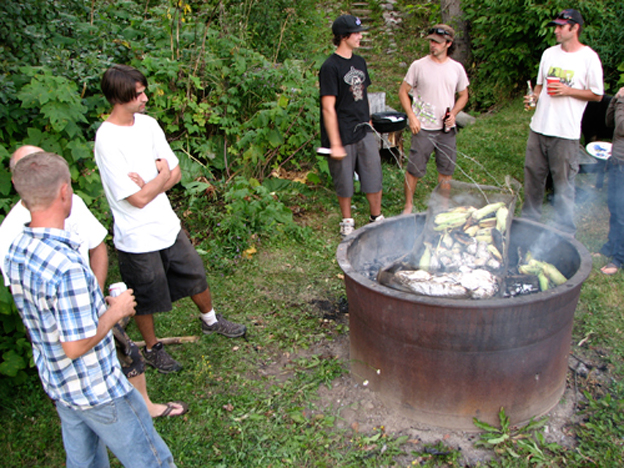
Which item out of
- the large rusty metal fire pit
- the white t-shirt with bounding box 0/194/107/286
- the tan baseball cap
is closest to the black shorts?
the white t-shirt with bounding box 0/194/107/286

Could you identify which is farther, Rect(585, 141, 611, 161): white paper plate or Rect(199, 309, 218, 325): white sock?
Rect(585, 141, 611, 161): white paper plate

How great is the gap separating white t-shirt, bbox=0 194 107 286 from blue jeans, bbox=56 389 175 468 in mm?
703

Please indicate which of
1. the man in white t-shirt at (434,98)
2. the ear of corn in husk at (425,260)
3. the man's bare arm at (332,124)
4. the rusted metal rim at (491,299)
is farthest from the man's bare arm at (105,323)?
the man in white t-shirt at (434,98)

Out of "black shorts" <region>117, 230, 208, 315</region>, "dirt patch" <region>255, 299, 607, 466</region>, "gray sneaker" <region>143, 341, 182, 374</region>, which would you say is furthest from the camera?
"gray sneaker" <region>143, 341, 182, 374</region>

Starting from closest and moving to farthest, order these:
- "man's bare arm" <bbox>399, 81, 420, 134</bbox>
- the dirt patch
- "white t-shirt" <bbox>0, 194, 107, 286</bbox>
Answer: "white t-shirt" <bbox>0, 194, 107, 286</bbox>, the dirt patch, "man's bare arm" <bbox>399, 81, 420, 134</bbox>

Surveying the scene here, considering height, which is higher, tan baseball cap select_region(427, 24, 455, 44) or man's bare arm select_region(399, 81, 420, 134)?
tan baseball cap select_region(427, 24, 455, 44)

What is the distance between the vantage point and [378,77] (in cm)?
1223

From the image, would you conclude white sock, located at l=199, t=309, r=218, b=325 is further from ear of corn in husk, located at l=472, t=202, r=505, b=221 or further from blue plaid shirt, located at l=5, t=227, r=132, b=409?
ear of corn in husk, located at l=472, t=202, r=505, b=221

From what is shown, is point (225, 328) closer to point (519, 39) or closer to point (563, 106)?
point (563, 106)

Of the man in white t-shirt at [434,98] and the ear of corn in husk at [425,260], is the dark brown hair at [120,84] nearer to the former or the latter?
the ear of corn in husk at [425,260]

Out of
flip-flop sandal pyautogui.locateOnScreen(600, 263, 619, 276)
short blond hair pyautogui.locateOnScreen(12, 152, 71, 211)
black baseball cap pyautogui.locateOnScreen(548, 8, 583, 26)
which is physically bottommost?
flip-flop sandal pyautogui.locateOnScreen(600, 263, 619, 276)

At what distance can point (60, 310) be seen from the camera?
195 cm

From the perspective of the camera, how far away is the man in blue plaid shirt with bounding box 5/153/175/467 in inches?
76.9

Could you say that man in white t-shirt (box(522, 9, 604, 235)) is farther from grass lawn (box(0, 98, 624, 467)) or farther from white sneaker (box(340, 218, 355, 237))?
white sneaker (box(340, 218, 355, 237))
